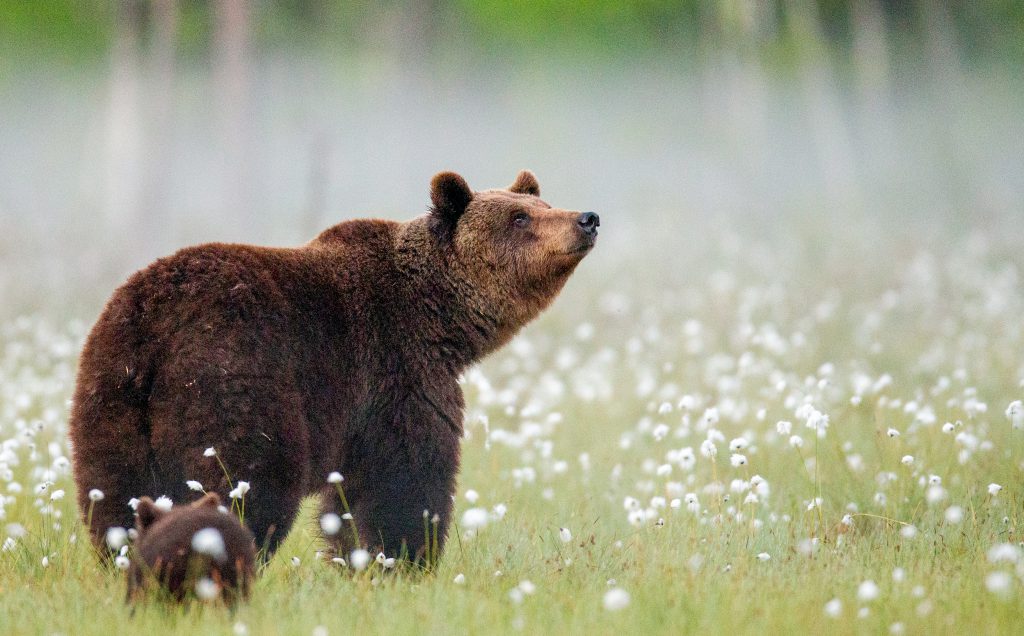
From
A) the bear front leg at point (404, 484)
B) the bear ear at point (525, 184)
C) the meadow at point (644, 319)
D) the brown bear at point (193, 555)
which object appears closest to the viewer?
the brown bear at point (193, 555)

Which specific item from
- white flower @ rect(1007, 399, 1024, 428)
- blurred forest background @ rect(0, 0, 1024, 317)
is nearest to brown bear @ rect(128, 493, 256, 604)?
white flower @ rect(1007, 399, 1024, 428)

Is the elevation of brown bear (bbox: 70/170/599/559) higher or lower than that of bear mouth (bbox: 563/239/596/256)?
lower

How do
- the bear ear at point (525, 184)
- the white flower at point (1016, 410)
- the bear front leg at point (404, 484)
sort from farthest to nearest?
the bear ear at point (525, 184), the white flower at point (1016, 410), the bear front leg at point (404, 484)

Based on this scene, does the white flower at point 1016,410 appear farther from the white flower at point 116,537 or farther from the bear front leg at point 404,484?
the white flower at point 116,537

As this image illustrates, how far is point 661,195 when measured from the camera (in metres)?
27.3

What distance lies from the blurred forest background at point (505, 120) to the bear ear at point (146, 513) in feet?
34.5

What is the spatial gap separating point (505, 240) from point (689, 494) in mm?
1671

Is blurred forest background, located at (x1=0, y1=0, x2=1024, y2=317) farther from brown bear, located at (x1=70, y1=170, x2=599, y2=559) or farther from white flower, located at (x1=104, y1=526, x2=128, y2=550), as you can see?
white flower, located at (x1=104, y1=526, x2=128, y2=550)

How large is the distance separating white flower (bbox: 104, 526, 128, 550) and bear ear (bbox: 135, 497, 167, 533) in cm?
8

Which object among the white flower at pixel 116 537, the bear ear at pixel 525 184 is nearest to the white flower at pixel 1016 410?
the bear ear at pixel 525 184

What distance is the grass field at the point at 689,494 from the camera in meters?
4.16

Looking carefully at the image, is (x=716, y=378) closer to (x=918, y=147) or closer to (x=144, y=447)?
(x=144, y=447)

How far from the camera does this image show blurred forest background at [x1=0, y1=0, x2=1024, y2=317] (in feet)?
63.3

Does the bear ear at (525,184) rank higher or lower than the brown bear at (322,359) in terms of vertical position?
higher
